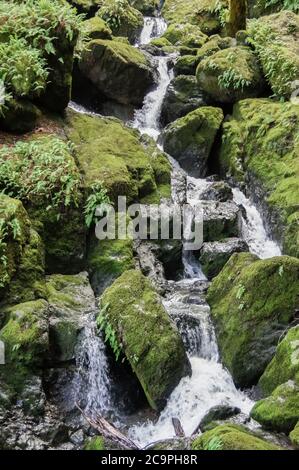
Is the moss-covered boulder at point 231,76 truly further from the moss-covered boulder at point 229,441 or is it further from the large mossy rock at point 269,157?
the moss-covered boulder at point 229,441

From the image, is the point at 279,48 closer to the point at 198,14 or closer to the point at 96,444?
the point at 198,14

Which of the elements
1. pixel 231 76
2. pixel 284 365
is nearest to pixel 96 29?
pixel 231 76

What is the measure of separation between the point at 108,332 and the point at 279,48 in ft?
33.8

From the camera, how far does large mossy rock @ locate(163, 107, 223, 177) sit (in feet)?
45.1

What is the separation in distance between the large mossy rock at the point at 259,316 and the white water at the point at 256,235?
10.8 feet

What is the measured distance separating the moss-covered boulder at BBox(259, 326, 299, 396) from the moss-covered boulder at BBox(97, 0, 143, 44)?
16.0 m

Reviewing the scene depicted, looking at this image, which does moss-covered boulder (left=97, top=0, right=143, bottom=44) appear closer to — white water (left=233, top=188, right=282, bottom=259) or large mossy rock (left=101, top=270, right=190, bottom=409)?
white water (left=233, top=188, right=282, bottom=259)

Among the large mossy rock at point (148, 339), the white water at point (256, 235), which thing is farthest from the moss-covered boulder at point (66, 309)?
the white water at point (256, 235)

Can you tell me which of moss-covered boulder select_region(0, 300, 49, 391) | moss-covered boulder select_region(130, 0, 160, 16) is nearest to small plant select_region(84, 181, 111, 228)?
moss-covered boulder select_region(0, 300, 49, 391)

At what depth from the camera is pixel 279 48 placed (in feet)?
46.3

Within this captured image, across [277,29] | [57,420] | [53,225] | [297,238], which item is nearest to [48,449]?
[57,420]

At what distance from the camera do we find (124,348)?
25.3 feet

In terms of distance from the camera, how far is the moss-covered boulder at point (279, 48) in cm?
1338

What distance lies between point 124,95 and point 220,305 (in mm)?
9357
